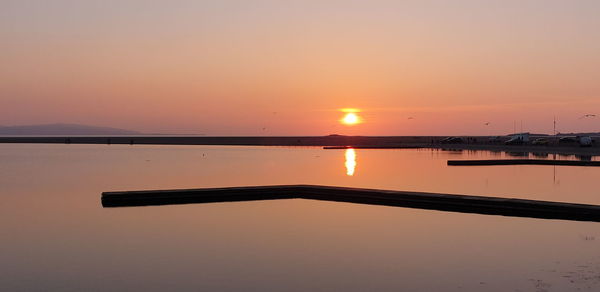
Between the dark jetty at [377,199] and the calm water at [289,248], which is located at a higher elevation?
the dark jetty at [377,199]

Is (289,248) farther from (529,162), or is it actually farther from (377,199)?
(529,162)

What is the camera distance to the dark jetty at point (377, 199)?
24547 millimetres

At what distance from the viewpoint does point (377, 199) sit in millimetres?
→ 29812

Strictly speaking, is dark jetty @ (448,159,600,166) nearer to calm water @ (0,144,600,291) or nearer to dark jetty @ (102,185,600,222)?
calm water @ (0,144,600,291)

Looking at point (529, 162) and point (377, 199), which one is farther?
point (529, 162)

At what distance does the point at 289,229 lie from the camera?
23.5 m

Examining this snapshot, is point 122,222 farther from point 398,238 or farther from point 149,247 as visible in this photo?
point 398,238

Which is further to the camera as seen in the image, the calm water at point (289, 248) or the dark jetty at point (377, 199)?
the dark jetty at point (377, 199)

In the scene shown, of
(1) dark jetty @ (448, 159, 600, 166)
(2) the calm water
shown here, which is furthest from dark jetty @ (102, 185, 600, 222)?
(1) dark jetty @ (448, 159, 600, 166)

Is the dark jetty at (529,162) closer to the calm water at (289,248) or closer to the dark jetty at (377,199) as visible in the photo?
the calm water at (289,248)

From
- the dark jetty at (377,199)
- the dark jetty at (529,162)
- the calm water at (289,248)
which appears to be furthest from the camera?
the dark jetty at (529,162)

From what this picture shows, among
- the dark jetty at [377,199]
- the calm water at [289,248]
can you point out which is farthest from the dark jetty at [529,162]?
the dark jetty at [377,199]

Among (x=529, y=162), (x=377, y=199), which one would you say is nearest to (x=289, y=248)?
(x=377, y=199)

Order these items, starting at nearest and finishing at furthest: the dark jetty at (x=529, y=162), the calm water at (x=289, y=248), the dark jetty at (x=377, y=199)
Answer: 1. the calm water at (x=289, y=248)
2. the dark jetty at (x=377, y=199)
3. the dark jetty at (x=529, y=162)
